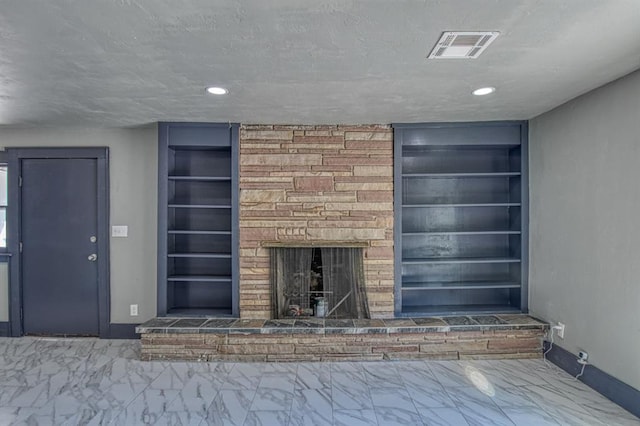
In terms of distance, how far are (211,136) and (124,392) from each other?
235cm

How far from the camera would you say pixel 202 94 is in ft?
8.81

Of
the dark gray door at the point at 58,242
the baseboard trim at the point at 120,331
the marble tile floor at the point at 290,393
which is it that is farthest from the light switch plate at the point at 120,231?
the marble tile floor at the point at 290,393

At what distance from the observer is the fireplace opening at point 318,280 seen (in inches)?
141

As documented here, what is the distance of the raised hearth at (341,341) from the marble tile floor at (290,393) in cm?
10

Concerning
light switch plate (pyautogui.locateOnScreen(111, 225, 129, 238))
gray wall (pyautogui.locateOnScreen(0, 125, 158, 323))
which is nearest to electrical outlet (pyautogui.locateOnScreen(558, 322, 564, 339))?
gray wall (pyautogui.locateOnScreen(0, 125, 158, 323))

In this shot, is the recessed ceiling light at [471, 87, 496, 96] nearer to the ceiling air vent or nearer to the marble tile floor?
the ceiling air vent

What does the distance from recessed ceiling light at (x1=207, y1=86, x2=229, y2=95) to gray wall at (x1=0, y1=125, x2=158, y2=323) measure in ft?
4.95

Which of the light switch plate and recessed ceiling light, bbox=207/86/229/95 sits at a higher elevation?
recessed ceiling light, bbox=207/86/229/95

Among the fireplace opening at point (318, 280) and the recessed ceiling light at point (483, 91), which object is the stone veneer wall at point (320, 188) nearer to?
the fireplace opening at point (318, 280)

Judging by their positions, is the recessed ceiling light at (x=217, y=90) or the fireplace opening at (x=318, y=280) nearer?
the recessed ceiling light at (x=217, y=90)

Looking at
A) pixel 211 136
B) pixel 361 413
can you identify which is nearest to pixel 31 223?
pixel 211 136

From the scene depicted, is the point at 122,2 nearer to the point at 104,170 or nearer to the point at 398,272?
the point at 104,170

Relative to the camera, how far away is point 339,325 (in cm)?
330

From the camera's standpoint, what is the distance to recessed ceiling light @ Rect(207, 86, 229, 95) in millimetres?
2547
